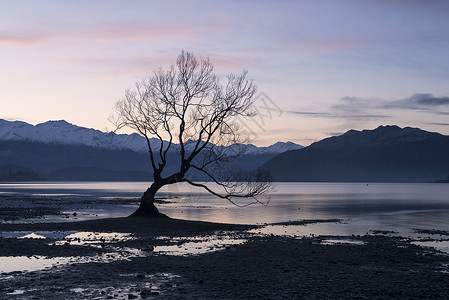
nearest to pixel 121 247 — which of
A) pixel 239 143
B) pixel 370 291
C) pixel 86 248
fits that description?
pixel 86 248

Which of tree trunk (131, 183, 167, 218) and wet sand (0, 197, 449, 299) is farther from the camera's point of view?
tree trunk (131, 183, 167, 218)

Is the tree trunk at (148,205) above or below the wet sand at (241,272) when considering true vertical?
above

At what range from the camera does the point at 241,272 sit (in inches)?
885

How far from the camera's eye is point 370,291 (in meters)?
18.8

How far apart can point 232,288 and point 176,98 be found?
116 ft

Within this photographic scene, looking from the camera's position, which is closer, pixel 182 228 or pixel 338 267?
pixel 338 267

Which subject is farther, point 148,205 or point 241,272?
point 148,205

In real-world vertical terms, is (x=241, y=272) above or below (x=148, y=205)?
below

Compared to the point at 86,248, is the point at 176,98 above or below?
above

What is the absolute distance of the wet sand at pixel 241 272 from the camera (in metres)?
18.2

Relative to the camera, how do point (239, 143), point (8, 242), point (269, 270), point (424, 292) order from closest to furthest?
point (424, 292), point (269, 270), point (8, 242), point (239, 143)

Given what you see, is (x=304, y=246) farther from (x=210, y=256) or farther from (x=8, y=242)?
(x=8, y=242)

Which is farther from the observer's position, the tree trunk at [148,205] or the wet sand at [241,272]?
the tree trunk at [148,205]

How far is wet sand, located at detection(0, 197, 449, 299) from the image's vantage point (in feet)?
59.7
